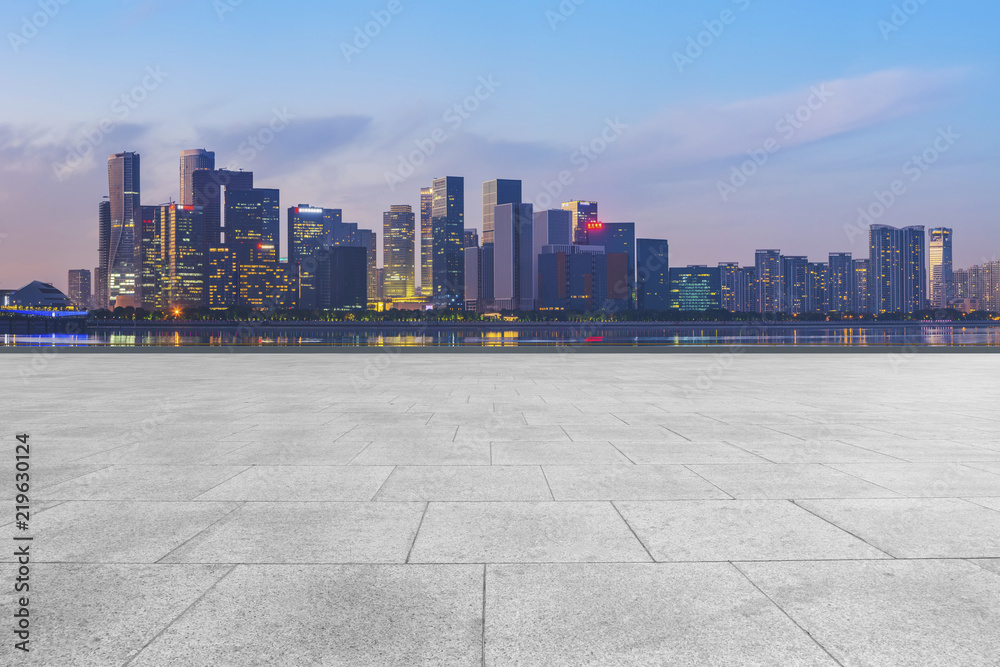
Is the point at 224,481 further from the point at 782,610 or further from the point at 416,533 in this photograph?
the point at 782,610

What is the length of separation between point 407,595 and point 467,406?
33.7 ft

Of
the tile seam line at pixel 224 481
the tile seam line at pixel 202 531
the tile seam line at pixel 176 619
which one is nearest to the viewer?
the tile seam line at pixel 176 619

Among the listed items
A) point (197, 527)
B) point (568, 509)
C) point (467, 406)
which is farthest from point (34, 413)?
point (568, 509)

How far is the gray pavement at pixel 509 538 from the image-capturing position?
4109 millimetres

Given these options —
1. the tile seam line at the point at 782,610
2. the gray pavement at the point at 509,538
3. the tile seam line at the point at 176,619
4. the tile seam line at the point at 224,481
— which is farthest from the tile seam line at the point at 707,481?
the tile seam line at the point at 224,481

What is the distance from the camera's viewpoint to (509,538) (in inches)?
235

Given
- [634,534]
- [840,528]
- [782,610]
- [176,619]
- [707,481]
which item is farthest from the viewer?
[707,481]

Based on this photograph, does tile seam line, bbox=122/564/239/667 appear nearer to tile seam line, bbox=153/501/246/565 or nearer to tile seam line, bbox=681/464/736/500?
tile seam line, bbox=153/501/246/565

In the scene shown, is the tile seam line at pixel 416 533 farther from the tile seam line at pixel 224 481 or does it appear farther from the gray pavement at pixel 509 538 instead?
the tile seam line at pixel 224 481

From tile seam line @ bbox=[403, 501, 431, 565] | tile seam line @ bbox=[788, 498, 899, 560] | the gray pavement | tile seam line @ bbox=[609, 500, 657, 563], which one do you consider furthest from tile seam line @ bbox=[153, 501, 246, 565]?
tile seam line @ bbox=[788, 498, 899, 560]

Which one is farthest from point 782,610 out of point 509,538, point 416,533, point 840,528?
point 416,533

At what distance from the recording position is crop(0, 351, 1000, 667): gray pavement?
4.11 metres

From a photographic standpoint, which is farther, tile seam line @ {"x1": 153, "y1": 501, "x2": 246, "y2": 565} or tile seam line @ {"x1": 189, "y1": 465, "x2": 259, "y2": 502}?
tile seam line @ {"x1": 189, "y1": 465, "x2": 259, "y2": 502}

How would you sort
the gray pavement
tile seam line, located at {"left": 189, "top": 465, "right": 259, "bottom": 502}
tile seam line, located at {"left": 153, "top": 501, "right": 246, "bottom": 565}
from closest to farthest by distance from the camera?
the gray pavement
tile seam line, located at {"left": 153, "top": 501, "right": 246, "bottom": 565}
tile seam line, located at {"left": 189, "top": 465, "right": 259, "bottom": 502}
